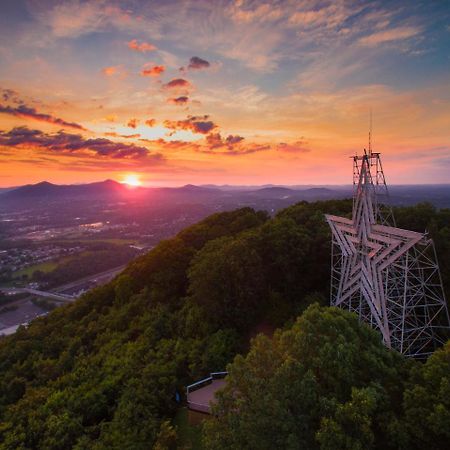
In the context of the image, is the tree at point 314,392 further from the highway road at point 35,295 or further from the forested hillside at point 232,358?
the highway road at point 35,295

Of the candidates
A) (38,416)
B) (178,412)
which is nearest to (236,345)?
(178,412)

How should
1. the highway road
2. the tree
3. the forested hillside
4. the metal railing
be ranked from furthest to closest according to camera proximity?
the highway road
the metal railing
the forested hillside
the tree

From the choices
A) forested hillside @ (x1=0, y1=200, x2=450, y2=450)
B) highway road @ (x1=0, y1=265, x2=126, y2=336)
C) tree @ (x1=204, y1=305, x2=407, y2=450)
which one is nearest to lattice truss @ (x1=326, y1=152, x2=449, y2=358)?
forested hillside @ (x1=0, y1=200, x2=450, y2=450)

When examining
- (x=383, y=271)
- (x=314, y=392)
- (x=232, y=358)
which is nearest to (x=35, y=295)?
(x=232, y=358)

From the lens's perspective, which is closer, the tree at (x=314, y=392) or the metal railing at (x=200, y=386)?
the tree at (x=314, y=392)

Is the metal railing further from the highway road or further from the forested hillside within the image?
the highway road

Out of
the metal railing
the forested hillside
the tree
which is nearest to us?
the tree

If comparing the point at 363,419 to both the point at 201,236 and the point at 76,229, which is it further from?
the point at 76,229

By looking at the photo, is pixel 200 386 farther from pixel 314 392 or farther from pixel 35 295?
pixel 35 295

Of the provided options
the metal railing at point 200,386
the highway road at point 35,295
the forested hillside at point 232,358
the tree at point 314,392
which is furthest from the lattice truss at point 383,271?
the highway road at point 35,295
